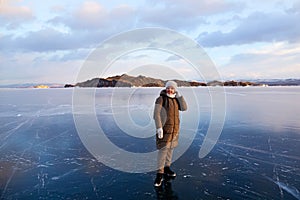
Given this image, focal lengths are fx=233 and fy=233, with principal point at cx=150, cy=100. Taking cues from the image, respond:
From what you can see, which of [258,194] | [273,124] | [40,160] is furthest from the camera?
[273,124]

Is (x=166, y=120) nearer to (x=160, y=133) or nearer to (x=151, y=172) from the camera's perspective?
(x=160, y=133)

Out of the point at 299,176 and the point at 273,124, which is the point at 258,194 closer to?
the point at 299,176

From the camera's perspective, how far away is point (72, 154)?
15.8ft

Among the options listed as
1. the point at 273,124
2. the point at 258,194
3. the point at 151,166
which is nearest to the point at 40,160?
the point at 151,166

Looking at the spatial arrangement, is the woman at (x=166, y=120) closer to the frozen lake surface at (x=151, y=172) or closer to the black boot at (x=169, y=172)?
the black boot at (x=169, y=172)

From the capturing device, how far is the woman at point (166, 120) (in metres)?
3.40

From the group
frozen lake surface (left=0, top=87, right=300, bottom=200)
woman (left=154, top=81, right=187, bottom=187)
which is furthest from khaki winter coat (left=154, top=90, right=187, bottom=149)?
frozen lake surface (left=0, top=87, right=300, bottom=200)

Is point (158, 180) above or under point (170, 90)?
under

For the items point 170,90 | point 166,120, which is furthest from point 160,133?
point 170,90

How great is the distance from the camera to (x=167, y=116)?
3.45 m

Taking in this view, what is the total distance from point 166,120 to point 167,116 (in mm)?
64

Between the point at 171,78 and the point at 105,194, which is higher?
the point at 171,78

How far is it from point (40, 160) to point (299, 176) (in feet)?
14.7

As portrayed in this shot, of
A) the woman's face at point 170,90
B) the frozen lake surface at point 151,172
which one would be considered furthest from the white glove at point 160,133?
the frozen lake surface at point 151,172
